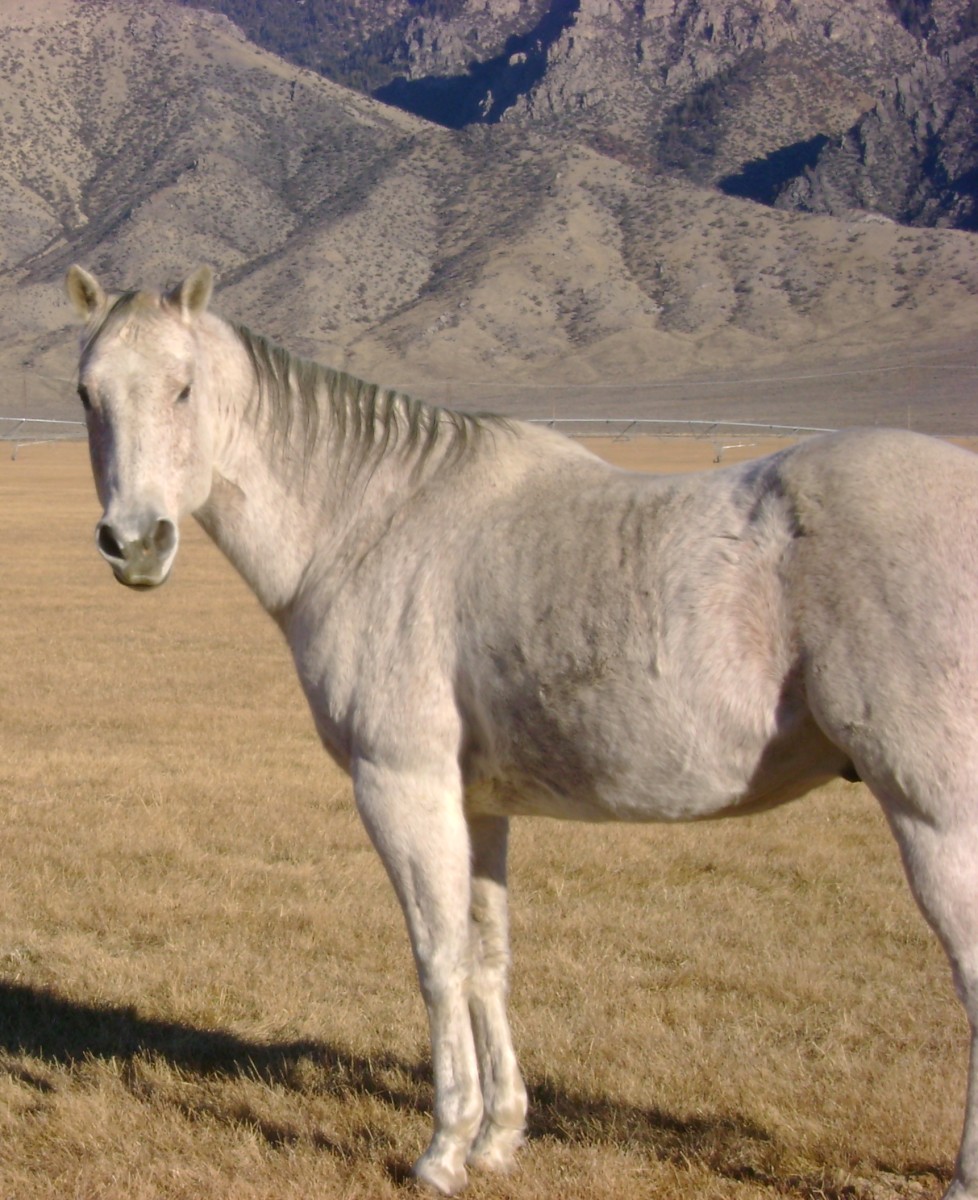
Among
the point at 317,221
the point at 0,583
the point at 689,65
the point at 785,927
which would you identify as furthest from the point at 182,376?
the point at 689,65

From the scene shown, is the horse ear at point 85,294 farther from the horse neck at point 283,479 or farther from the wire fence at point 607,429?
the wire fence at point 607,429

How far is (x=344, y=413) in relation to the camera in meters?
4.87

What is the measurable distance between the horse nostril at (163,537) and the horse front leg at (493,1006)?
4.40 feet

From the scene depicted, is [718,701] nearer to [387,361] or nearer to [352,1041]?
[352,1041]

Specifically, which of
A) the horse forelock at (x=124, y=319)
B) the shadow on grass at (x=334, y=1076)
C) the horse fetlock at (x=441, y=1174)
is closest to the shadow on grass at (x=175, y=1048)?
the shadow on grass at (x=334, y=1076)

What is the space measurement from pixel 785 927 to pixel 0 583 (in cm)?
1645

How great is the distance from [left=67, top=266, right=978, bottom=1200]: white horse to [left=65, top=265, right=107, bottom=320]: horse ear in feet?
0.03

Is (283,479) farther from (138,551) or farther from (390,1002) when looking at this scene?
(390,1002)

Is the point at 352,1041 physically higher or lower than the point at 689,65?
lower

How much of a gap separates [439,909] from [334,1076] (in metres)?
1.28

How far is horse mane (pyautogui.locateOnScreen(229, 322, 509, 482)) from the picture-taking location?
4742 millimetres

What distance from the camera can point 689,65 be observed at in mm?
190125

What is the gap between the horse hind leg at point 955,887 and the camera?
3520 mm

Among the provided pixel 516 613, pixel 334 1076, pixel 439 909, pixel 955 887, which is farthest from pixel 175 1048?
pixel 955 887
